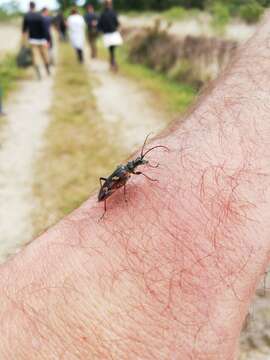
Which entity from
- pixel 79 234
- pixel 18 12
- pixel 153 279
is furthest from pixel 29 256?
pixel 18 12

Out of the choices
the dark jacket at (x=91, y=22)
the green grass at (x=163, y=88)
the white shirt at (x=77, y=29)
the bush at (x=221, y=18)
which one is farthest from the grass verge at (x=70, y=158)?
the dark jacket at (x=91, y=22)

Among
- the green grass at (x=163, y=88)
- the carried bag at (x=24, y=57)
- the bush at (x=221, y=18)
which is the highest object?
the bush at (x=221, y=18)

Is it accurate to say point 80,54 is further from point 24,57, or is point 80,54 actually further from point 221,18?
point 221,18

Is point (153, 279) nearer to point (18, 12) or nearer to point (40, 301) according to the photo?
point (40, 301)

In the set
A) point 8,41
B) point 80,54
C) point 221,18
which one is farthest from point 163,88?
point 8,41

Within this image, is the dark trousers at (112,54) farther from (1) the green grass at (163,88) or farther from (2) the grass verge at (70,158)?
(2) the grass verge at (70,158)

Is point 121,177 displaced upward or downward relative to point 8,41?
downward
